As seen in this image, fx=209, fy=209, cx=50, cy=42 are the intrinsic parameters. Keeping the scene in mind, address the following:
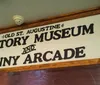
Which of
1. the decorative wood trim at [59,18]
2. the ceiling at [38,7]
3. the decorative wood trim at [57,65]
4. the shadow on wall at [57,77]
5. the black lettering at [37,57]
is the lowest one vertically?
the shadow on wall at [57,77]

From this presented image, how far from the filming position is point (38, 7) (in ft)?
6.64

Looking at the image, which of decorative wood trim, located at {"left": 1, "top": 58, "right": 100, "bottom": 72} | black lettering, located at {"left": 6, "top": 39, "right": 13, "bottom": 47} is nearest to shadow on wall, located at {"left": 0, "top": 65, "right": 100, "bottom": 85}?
Answer: decorative wood trim, located at {"left": 1, "top": 58, "right": 100, "bottom": 72}

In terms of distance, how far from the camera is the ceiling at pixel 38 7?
1919mm

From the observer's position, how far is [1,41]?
7.42 feet

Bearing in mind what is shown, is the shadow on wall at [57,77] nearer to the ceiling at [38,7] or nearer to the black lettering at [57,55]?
the black lettering at [57,55]

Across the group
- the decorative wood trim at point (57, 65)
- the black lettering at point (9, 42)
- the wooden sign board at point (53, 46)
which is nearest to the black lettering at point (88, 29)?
the wooden sign board at point (53, 46)

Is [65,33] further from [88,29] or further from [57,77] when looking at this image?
[57,77]

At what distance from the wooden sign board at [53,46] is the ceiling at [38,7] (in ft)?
0.37

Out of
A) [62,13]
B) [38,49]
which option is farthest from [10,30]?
[62,13]

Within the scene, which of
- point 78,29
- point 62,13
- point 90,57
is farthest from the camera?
point 62,13

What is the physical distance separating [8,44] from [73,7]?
788 mm

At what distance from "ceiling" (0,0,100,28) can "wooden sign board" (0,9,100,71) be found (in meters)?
0.11

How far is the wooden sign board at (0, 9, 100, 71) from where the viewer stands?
1810mm

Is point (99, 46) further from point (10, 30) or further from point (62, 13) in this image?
point (10, 30)
